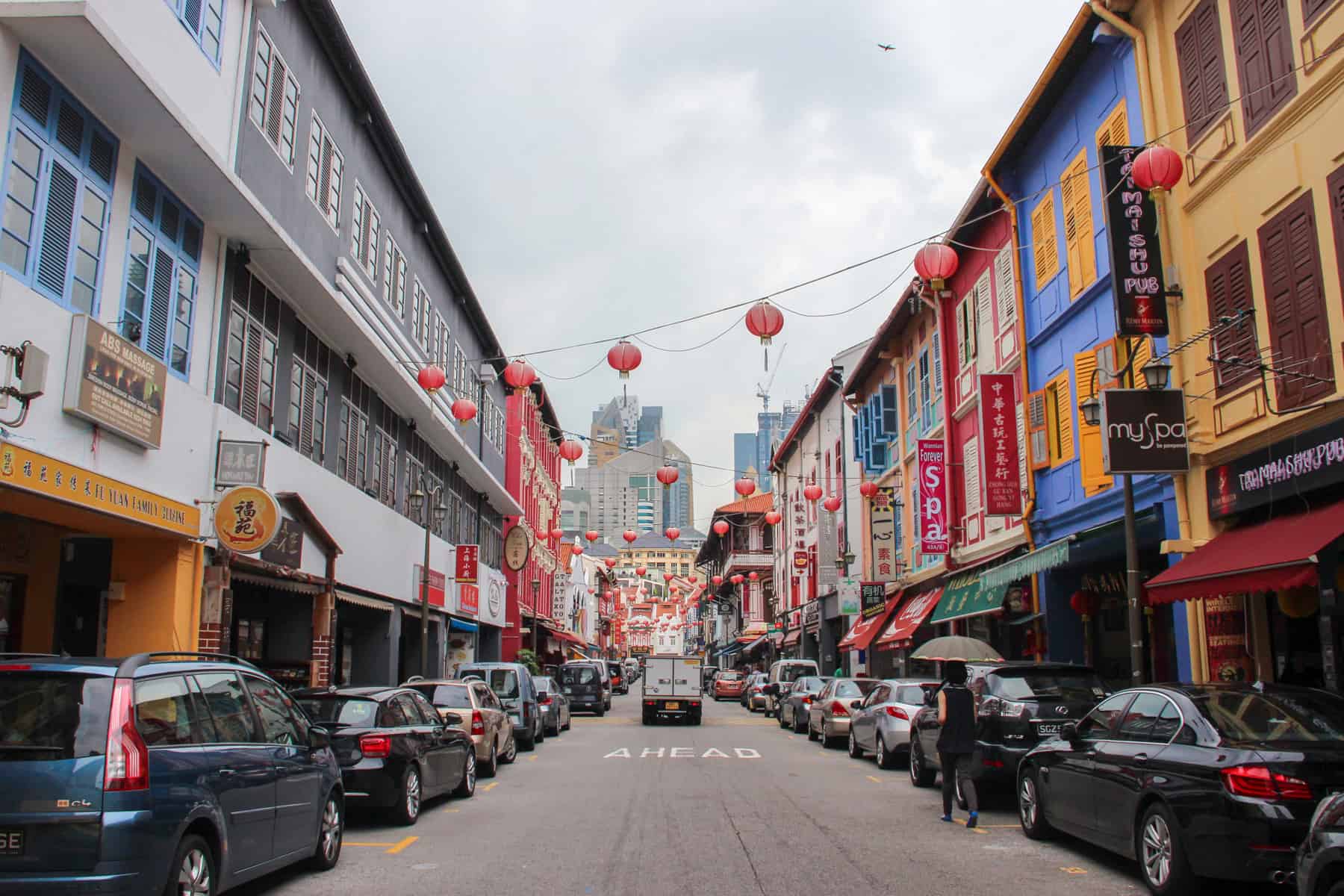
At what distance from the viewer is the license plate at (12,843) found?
5852mm

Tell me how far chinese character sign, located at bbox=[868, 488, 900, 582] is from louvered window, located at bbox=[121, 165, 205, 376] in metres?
23.2

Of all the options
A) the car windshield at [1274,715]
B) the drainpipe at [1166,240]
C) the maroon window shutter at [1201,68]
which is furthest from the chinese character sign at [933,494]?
the car windshield at [1274,715]

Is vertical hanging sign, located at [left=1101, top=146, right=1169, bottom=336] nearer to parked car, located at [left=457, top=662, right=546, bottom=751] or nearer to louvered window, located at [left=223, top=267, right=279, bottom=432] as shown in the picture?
louvered window, located at [left=223, top=267, right=279, bottom=432]

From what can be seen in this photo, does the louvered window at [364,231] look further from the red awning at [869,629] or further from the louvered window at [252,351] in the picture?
the red awning at [869,629]

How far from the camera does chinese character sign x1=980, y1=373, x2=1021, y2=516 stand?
72.1 feet

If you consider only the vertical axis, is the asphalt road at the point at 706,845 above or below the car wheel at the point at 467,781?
below

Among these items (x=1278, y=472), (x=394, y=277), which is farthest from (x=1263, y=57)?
(x=394, y=277)

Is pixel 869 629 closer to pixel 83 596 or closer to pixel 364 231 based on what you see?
pixel 364 231

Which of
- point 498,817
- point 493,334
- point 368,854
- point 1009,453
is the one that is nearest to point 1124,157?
point 1009,453

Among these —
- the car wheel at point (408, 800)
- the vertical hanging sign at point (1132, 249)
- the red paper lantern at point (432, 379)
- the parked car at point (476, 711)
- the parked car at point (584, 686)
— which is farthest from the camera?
the parked car at point (584, 686)

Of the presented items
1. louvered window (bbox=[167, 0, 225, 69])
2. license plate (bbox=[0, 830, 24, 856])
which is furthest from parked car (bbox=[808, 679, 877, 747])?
license plate (bbox=[0, 830, 24, 856])

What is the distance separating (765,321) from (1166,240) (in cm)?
585

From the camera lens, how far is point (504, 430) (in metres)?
44.1

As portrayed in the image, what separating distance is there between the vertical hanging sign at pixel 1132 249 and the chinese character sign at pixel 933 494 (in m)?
12.4
